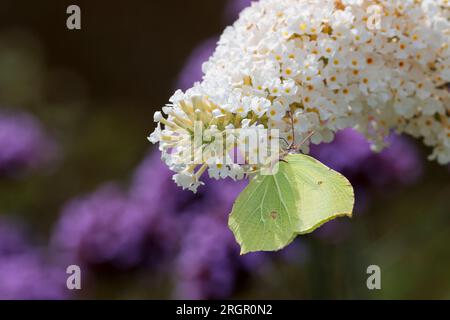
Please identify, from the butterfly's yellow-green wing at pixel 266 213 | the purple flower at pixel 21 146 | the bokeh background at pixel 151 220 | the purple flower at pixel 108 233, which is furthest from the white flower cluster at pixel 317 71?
the purple flower at pixel 21 146

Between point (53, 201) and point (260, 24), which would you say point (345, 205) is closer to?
point (260, 24)

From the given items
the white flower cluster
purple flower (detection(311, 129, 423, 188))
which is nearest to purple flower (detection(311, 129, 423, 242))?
purple flower (detection(311, 129, 423, 188))

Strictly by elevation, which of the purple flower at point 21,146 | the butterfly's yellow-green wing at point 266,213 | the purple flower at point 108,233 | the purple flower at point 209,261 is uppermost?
the purple flower at point 21,146

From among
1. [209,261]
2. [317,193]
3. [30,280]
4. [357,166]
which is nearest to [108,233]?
[30,280]

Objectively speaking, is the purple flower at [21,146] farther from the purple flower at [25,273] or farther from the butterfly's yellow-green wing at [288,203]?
the butterfly's yellow-green wing at [288,203]

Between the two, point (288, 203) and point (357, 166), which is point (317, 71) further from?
point (357, 166)

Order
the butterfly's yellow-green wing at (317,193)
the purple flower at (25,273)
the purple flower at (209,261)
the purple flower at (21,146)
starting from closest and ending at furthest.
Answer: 1. the butterfly's yellow-green wing at (317,193)
2. the purple flower at (209,261)
3. the purple flower at (25,273)
4. the purple flower at (21,146)

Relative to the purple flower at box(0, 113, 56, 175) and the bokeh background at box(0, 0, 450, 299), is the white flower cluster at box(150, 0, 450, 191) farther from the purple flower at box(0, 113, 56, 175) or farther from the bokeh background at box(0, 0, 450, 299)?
the purple flower at box(0, 113, 56, 175)
